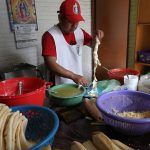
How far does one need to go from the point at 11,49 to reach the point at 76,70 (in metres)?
0.99

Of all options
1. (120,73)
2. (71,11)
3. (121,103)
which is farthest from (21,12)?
(121,103)

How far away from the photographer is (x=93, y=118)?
1.00 meters

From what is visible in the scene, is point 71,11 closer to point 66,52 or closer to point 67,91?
point 66,52

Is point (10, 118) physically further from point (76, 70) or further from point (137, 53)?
point (137, 53)

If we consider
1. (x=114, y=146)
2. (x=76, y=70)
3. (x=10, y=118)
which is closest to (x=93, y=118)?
(x=114, y=146)

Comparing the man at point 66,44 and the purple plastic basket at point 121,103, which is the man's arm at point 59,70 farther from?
the purple plastic basket at point 121,103

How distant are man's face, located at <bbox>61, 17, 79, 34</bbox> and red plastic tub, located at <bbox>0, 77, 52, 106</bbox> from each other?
0.70 meters

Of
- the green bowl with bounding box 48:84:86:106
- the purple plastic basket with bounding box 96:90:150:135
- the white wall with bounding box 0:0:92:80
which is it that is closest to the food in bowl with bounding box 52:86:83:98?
the green bowl with bounding box 48:84:86:106

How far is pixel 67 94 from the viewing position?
1.20 meters

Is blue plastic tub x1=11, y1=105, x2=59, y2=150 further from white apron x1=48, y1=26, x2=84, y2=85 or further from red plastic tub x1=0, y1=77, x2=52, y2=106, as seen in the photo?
white apron x1=48, y1=26, x2=84, y2=85

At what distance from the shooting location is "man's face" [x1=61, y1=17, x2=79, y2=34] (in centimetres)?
164

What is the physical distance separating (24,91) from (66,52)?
2.62 ft

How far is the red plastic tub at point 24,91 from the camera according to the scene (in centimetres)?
94

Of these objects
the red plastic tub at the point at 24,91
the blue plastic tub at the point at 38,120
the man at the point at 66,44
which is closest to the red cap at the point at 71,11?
the man at the point at 66,44
